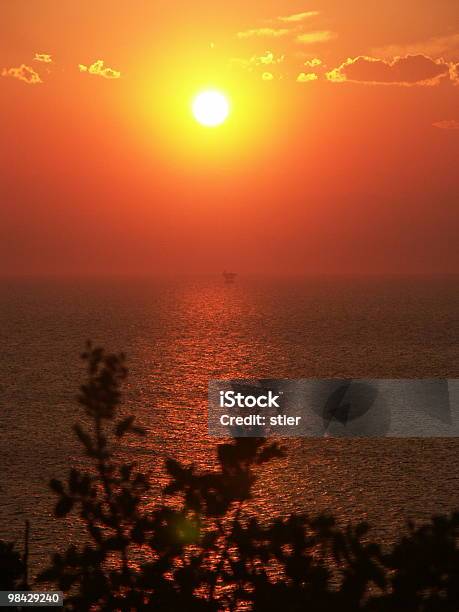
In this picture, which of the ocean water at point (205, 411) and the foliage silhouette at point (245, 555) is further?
the ocean water at point (205, 411)

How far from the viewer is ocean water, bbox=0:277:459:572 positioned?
33688 mm

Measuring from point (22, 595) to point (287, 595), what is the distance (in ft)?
10.3

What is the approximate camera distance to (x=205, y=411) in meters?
61.1

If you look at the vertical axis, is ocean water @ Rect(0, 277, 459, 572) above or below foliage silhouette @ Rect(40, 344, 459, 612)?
above

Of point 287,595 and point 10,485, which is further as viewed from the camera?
point 10,485

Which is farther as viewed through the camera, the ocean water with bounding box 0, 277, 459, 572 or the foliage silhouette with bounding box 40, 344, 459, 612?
the ocean water with bounding box 0, 277, 459, 572

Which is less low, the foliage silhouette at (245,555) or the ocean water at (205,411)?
the ocean water at (205,411)

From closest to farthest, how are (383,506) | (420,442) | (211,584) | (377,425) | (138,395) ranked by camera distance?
(211,584), (383,506), (420,442), (377,425), (138,395)

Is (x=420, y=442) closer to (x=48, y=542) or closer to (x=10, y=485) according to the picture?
(x=10, y=485)

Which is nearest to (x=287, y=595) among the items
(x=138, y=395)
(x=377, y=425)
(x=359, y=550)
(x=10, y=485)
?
(x=359, y=550)

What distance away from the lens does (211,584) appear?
22.9ft

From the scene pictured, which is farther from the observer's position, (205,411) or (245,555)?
(205,411)

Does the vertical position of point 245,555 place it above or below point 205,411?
below

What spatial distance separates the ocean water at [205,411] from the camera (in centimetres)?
3369
